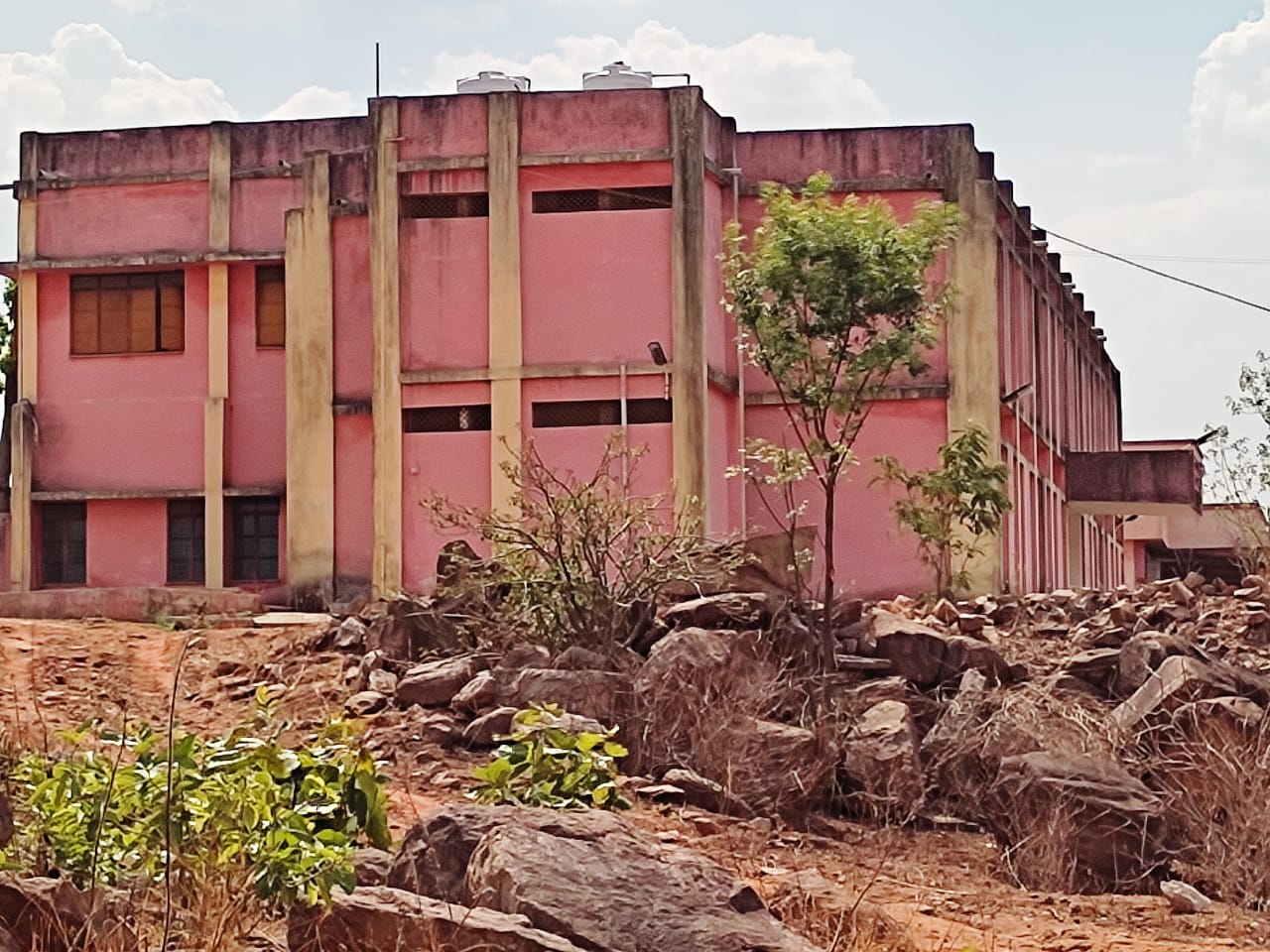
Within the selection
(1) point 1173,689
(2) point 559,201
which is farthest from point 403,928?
(2) point 559,201

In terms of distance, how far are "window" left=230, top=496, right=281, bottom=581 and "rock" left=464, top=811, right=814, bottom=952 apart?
2177cm

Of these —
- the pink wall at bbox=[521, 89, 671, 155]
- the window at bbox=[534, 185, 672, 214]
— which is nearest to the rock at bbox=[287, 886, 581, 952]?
the window at bbox=[534, 185, 672, 214]

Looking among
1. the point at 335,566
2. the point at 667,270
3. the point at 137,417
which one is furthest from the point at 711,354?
the point at 137,417

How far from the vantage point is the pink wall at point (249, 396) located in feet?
97.1

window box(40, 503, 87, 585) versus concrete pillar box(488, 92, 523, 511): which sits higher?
concrete pillar box(488, 92, 523, 511)

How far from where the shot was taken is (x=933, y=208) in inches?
776

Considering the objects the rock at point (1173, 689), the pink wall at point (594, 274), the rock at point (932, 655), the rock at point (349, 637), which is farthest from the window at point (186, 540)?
the rock at point (1173, 689)

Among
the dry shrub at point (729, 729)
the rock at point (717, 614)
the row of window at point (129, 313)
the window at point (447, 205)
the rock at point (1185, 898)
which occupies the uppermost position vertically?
the window at point (447, 205)

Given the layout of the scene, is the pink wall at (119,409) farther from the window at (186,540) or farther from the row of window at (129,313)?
the window at (186,540)

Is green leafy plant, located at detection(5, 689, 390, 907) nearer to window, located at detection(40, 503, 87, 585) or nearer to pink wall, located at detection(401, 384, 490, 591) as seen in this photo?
pink wall, located at detection(401, 384, 490, 591)

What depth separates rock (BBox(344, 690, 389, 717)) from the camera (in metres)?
15.2

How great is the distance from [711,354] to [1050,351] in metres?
9.66

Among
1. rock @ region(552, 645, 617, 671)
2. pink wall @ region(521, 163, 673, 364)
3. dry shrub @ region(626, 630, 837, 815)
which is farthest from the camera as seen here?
pink wall @ region(521, 163, 673, 364)

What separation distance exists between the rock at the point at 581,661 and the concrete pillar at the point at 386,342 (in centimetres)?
1129
